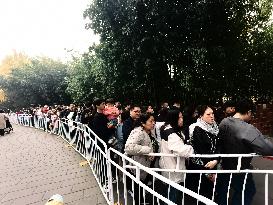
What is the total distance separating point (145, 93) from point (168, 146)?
10808 millimetres

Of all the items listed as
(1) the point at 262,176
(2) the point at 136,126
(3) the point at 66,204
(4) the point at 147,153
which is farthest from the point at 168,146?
(1) the point at 262,176

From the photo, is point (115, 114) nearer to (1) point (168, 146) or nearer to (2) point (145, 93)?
(1) point (168, 146)

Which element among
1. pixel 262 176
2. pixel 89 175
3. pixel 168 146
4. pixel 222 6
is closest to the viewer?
pixel 168 146

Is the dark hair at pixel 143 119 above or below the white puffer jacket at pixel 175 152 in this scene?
above

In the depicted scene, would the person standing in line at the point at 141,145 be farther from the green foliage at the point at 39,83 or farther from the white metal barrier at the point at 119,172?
the green foliage at the point at 39,83

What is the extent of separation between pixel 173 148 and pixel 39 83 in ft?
121

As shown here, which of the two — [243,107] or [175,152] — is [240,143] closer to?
[243,107]

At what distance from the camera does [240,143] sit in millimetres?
4184

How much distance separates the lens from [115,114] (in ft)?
27.4

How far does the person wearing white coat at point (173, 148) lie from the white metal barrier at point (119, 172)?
103 millimetres

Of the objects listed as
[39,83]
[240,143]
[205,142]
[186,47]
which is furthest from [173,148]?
[39,83]

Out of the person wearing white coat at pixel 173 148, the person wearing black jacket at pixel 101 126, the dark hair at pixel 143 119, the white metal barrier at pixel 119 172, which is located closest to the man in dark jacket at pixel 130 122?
the white metal barrier at pixel 119 172

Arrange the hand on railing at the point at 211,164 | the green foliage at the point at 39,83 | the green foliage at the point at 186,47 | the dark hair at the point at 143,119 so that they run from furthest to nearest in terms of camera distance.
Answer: the green foliage at the point at 39,83 < the green foliage at the point at 186,47 < the dark hair at the point at 143,119 < the hand on railing at the point at 211,164

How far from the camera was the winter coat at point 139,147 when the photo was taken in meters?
4.85
